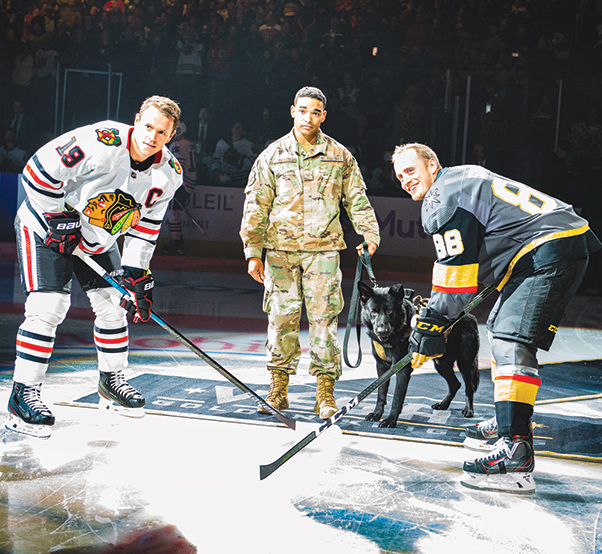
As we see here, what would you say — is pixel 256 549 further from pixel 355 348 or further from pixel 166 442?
pixel 355 348

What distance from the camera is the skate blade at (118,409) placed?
12.7 ft

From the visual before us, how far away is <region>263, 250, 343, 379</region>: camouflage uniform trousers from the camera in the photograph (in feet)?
13.8

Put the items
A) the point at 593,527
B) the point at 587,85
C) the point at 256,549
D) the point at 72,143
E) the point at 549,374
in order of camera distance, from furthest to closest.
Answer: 1. the point at 587,85
2. the point at 549,374
3. the point at 72,143
4. the point at 593,527
5. the point at 256,549

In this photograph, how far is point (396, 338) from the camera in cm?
391

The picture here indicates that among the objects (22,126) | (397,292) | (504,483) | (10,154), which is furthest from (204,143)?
(504,483)

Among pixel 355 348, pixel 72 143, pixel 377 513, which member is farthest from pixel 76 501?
pixel 355 348

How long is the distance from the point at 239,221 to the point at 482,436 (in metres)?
7.69

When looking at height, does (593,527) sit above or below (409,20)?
below

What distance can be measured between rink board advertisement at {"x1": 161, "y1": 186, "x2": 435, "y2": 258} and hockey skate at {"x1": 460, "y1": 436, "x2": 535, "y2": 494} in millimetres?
7260

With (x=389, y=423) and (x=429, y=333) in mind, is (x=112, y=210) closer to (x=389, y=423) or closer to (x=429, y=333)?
(x=429, y=333)

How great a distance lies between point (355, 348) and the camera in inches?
247

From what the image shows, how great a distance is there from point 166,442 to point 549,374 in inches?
122

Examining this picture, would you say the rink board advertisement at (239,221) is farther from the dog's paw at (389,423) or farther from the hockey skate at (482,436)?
the hockey skate at (482,436)

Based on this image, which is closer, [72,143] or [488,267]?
[488,267]
